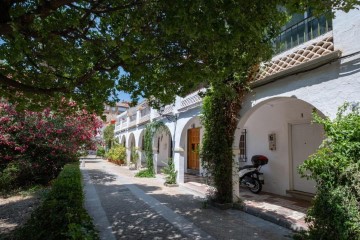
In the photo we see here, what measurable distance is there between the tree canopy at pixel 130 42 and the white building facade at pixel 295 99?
1.05 meters

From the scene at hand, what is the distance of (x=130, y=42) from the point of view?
4402mm

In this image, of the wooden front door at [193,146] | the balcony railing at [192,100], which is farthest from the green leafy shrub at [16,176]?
the wooden front door at [193,146]

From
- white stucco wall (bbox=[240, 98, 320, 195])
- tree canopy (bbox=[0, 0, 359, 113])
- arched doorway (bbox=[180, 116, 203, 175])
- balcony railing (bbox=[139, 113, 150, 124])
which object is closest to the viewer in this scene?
tree canopy (bbox=[0, 0, 359, 113])

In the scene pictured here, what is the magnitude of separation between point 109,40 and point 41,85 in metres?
2.28

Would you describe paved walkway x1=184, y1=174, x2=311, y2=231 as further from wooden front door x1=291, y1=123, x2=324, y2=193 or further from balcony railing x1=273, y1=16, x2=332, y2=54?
balcony railing x1=273, y1=16, x2=332, y2=54

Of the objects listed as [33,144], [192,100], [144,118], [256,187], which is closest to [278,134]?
[256,187]

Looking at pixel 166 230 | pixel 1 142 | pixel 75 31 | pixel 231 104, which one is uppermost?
pixel 75 31

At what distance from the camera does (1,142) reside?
990cm

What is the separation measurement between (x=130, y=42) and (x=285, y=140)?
689 cm

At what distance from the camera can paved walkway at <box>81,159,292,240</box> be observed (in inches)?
216

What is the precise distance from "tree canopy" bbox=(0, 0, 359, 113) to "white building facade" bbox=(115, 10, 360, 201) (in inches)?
41.5

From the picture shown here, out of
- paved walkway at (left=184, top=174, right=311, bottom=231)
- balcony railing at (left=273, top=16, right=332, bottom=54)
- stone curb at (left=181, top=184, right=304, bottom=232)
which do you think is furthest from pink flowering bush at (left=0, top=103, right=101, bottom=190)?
balcony railing at (left=273, top=16, right=332, bottom=54)

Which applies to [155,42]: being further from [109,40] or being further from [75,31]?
[75,31]

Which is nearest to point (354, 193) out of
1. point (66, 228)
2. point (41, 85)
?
point (66, 228)
